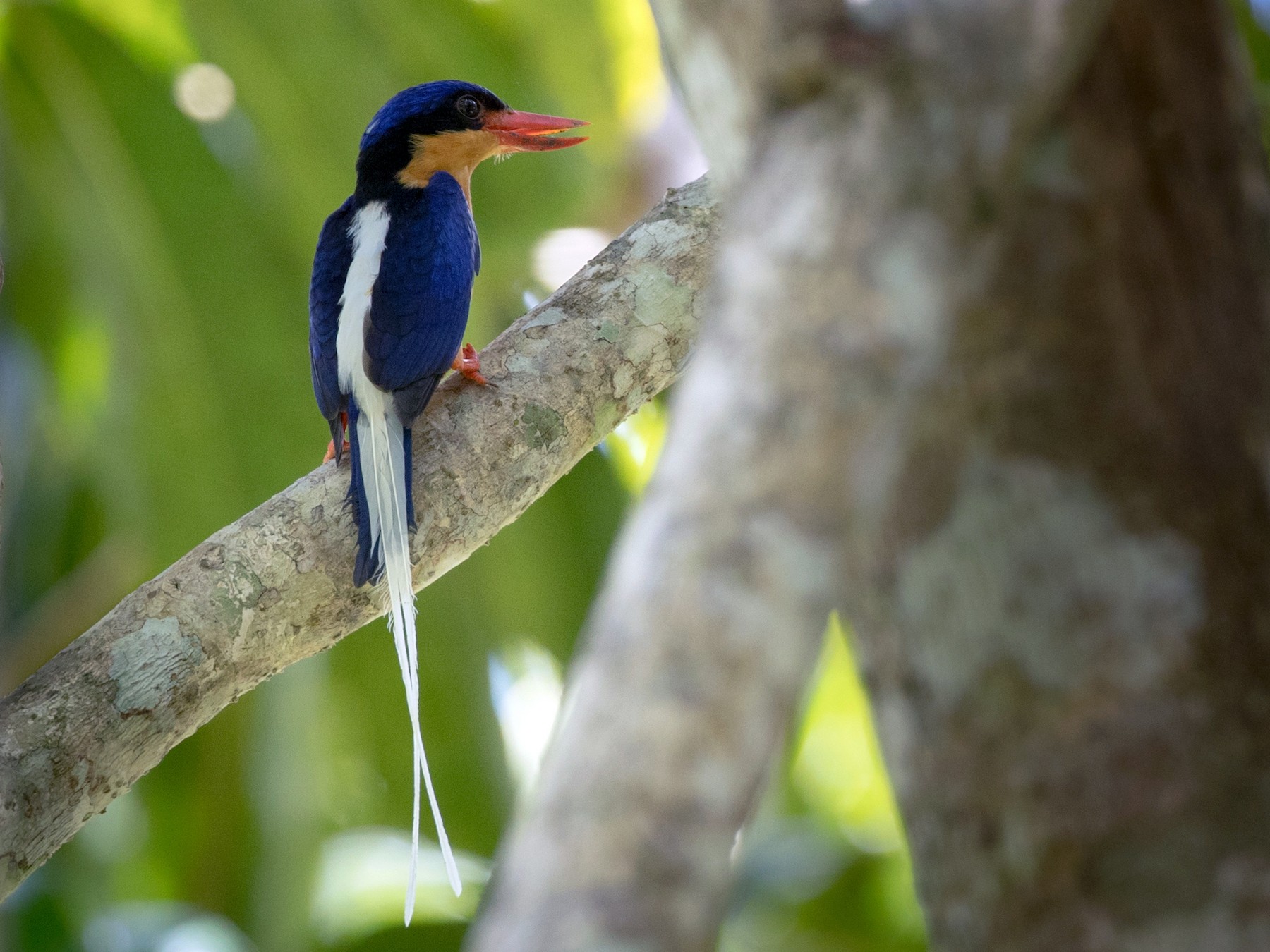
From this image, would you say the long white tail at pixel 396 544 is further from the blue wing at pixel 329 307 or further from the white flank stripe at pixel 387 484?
the blue wing at pixel 329 307

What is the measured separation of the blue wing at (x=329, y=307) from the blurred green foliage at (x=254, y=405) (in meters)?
1.53

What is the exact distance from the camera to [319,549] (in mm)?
2209

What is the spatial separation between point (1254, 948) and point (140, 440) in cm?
453

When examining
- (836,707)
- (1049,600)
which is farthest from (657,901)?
(836,707)

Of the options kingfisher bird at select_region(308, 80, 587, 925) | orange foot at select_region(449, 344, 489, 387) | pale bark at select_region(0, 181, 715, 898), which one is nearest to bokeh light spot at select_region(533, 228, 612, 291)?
kingfisher bird at select_region(308, 80, 587, 925)

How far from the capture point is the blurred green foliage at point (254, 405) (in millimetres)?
4836

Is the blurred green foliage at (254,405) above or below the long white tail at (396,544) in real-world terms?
above

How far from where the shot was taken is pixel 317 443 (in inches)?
194

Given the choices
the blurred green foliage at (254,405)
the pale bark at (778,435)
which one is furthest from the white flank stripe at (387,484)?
the blurred green foliage at (254,405)

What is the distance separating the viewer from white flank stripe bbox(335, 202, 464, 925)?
6.49 feet

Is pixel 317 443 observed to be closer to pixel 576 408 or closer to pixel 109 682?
pixel 576 408

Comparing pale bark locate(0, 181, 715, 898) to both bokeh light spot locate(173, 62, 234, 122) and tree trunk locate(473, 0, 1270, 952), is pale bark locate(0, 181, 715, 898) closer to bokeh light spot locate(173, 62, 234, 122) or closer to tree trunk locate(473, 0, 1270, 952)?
tree trunk locate(473, 0, 1270, 952)

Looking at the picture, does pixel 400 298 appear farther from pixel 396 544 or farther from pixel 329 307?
pixel 396 544

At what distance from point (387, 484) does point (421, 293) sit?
2.62 ft
